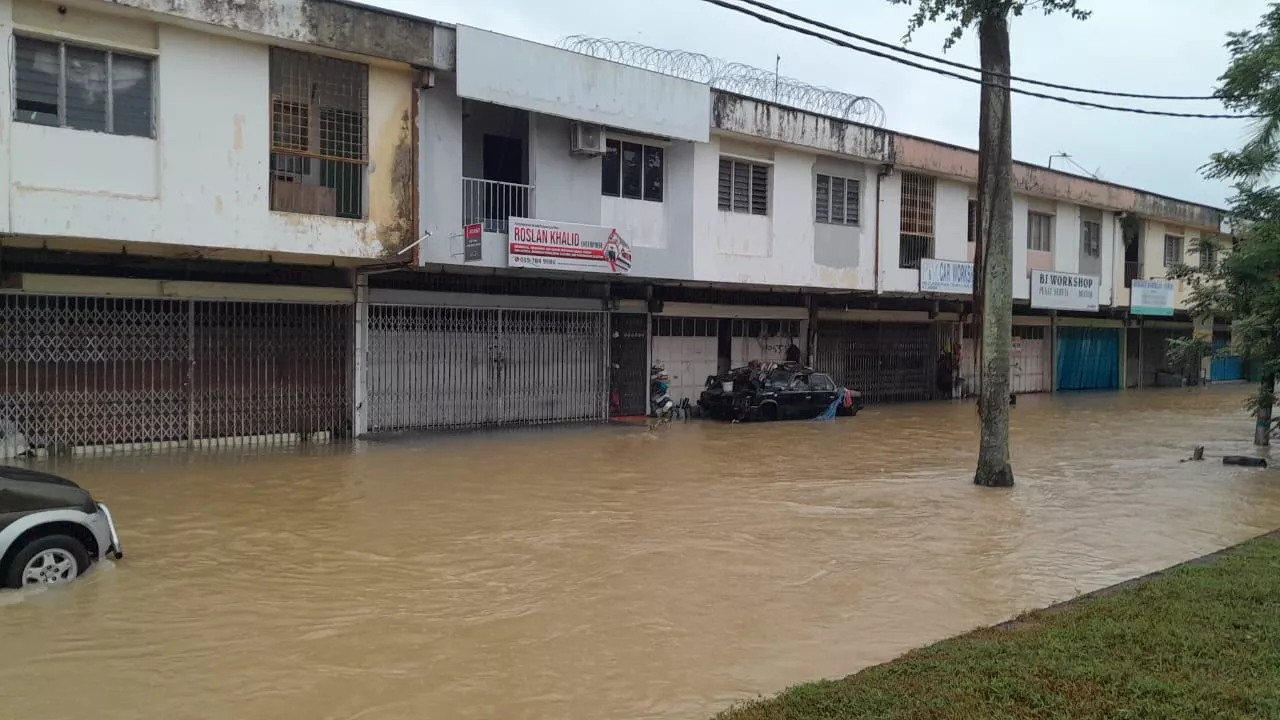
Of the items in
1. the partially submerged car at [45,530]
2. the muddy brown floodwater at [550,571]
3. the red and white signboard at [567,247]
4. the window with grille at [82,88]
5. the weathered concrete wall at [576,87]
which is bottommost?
the muddy brown floodwater at [550,571]

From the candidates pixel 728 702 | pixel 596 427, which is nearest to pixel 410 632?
pixel 728 702

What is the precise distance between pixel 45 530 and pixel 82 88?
780cm

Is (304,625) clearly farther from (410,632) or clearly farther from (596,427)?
(596,427)

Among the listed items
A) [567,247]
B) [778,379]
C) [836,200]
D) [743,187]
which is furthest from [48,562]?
[836,200]

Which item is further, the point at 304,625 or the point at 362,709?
the point at 304,625

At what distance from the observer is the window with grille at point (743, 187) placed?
64.3ft

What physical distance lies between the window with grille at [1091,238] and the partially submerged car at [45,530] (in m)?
29.2

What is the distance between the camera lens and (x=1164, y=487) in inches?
494

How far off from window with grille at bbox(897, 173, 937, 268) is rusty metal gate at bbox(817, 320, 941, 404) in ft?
8.72

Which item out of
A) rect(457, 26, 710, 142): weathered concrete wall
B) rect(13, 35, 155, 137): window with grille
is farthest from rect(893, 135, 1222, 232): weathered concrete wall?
rect(13, 35, 155, 137): window with grille

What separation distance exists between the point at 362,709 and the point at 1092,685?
144 inches

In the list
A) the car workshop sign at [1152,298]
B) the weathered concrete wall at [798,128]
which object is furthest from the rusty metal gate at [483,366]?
the car workshop sign at [1152,298]

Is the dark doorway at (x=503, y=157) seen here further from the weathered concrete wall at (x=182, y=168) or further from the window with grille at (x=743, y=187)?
the window with grille at (x=743, y=187)

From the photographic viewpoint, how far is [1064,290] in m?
27.3
